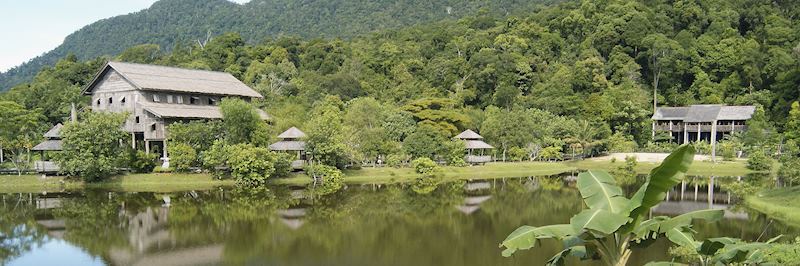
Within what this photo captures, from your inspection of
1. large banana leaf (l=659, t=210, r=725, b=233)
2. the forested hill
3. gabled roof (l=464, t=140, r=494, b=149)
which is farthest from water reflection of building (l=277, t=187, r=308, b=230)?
the forested hill

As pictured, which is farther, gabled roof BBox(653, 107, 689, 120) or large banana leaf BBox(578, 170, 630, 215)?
gabled roof BBox(653, 107, 689, 120)

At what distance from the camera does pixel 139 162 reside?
32.2 metres

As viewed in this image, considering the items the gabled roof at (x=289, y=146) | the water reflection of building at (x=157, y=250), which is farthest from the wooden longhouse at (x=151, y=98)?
the water reflection of building at (x=157, y=250)

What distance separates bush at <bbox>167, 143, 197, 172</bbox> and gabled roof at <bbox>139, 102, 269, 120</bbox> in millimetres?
3252

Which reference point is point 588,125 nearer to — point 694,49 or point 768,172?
point 768,172

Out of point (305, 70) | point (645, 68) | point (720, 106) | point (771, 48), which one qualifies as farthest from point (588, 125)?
point (305, 70)

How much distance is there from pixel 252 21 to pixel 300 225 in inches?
4388

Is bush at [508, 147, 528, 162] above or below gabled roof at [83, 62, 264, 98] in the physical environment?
below

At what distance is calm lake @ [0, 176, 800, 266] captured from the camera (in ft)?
51.5

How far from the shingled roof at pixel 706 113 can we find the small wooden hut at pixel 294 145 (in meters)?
38.1

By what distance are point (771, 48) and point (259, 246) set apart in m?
67.5

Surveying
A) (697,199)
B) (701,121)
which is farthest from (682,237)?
(701,121)

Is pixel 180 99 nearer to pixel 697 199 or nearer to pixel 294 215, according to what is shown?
pixel 294 215

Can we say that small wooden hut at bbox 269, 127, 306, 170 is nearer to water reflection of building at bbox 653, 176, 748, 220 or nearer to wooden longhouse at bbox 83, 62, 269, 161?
wooden longhouse at bbox 83, 62, 269, 161
